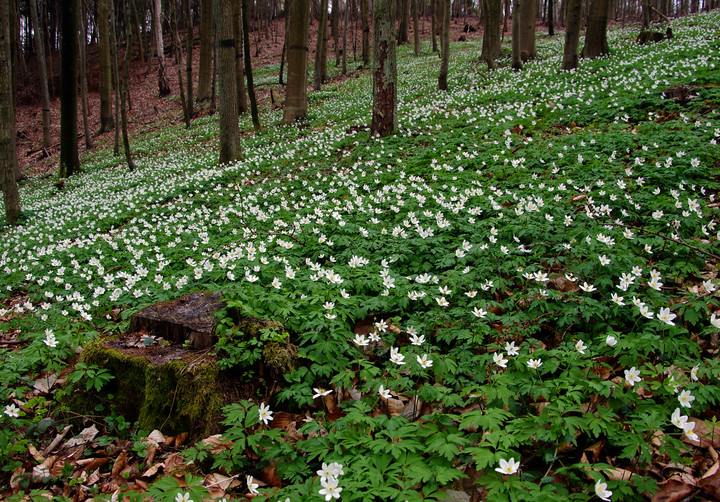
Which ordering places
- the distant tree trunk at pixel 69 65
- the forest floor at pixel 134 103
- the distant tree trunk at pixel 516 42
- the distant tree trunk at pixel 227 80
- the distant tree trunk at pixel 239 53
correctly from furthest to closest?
1. the forest floor at pixel 134 103
2. the distant tree trunk at pixel 516 42
3. the distant tree trunk at pixel 239 53
4. the distant tree trunk at pixel 69 65
5. the distant tree trunk at pixel 227 80

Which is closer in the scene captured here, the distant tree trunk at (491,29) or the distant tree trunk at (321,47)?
the distant tree trunk at (491,29)

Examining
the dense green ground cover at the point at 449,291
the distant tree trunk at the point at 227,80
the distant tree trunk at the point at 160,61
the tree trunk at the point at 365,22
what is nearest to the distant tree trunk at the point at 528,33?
the dense green ground cover at the point at 449,291

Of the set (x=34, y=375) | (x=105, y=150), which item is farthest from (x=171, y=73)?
(x=34, y=375)

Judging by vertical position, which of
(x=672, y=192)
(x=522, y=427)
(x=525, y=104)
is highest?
(x=525, y=104)

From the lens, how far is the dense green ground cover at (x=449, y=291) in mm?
2203

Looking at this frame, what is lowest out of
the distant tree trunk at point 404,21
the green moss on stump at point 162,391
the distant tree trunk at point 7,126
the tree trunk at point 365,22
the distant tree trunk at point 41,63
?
the green moss on stump at point 162,391

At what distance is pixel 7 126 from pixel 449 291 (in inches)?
469

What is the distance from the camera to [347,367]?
3.01 metres

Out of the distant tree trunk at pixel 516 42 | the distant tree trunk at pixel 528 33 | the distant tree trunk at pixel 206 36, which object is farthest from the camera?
the distant tree trunk at pixel 206 36

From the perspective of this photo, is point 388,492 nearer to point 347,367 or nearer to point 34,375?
point 347,367

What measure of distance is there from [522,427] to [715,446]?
1134mm

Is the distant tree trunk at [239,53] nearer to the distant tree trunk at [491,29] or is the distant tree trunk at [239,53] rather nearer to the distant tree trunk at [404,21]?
the distant tree trunk at [491,29]

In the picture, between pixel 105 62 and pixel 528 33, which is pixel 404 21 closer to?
pixel 528 33

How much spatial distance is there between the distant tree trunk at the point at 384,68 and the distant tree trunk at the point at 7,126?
8.59m
